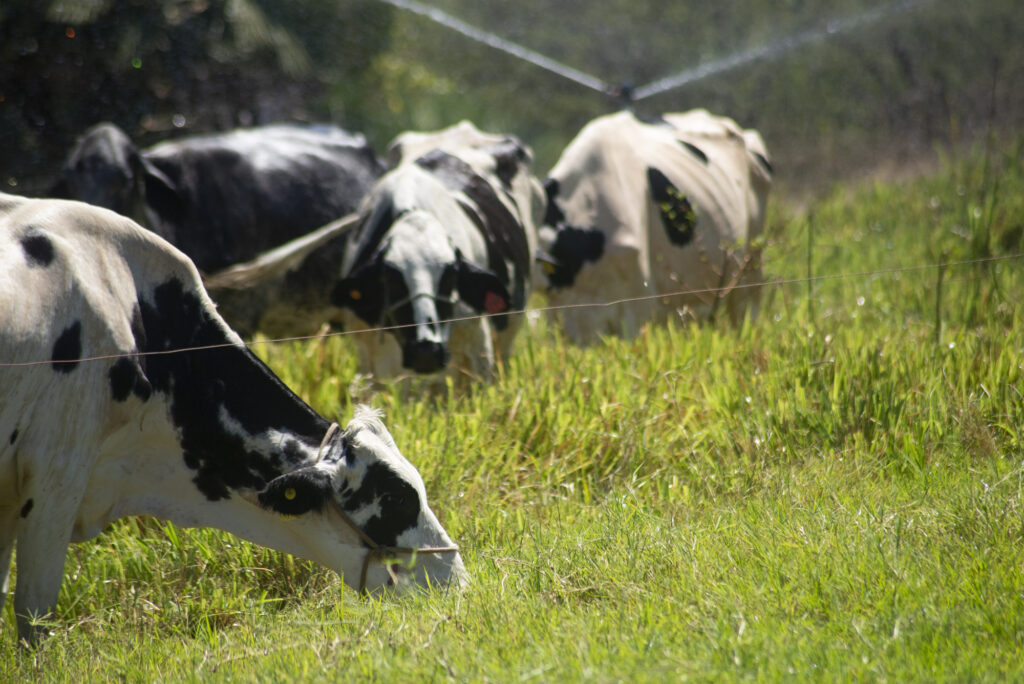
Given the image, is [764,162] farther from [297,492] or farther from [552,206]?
[297,492]

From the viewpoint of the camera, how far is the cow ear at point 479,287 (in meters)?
5.54

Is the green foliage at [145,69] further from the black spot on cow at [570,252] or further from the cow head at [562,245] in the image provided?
the black spot on cow at [570,252]

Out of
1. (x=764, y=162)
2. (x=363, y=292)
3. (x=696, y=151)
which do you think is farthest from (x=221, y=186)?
(x=764, y=162)

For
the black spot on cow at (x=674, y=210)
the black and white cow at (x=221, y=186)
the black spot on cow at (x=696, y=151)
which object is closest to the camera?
the black and white cow at (x=221, y=186)

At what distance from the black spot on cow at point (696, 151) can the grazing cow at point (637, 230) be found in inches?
0.6

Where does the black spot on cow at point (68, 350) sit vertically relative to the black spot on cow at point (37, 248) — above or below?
below

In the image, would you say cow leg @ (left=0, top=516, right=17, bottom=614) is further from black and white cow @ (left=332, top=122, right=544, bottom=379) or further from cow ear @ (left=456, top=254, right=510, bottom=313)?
cow ear @ (left=456, top=254, right=510, bottom=313)

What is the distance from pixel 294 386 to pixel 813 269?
556 centimetres

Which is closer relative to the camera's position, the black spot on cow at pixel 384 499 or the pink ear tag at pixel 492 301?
the black spot on cow at pixel 384 499

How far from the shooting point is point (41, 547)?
11.3 ft

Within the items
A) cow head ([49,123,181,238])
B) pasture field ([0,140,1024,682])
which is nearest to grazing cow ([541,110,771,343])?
pasture field ([0,140,1024,682])

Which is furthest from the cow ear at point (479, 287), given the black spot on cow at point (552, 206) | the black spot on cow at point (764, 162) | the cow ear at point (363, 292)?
the black spot on cow at point (764, 162)

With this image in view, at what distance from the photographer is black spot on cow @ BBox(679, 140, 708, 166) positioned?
8.27m

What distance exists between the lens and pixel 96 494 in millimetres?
3666
